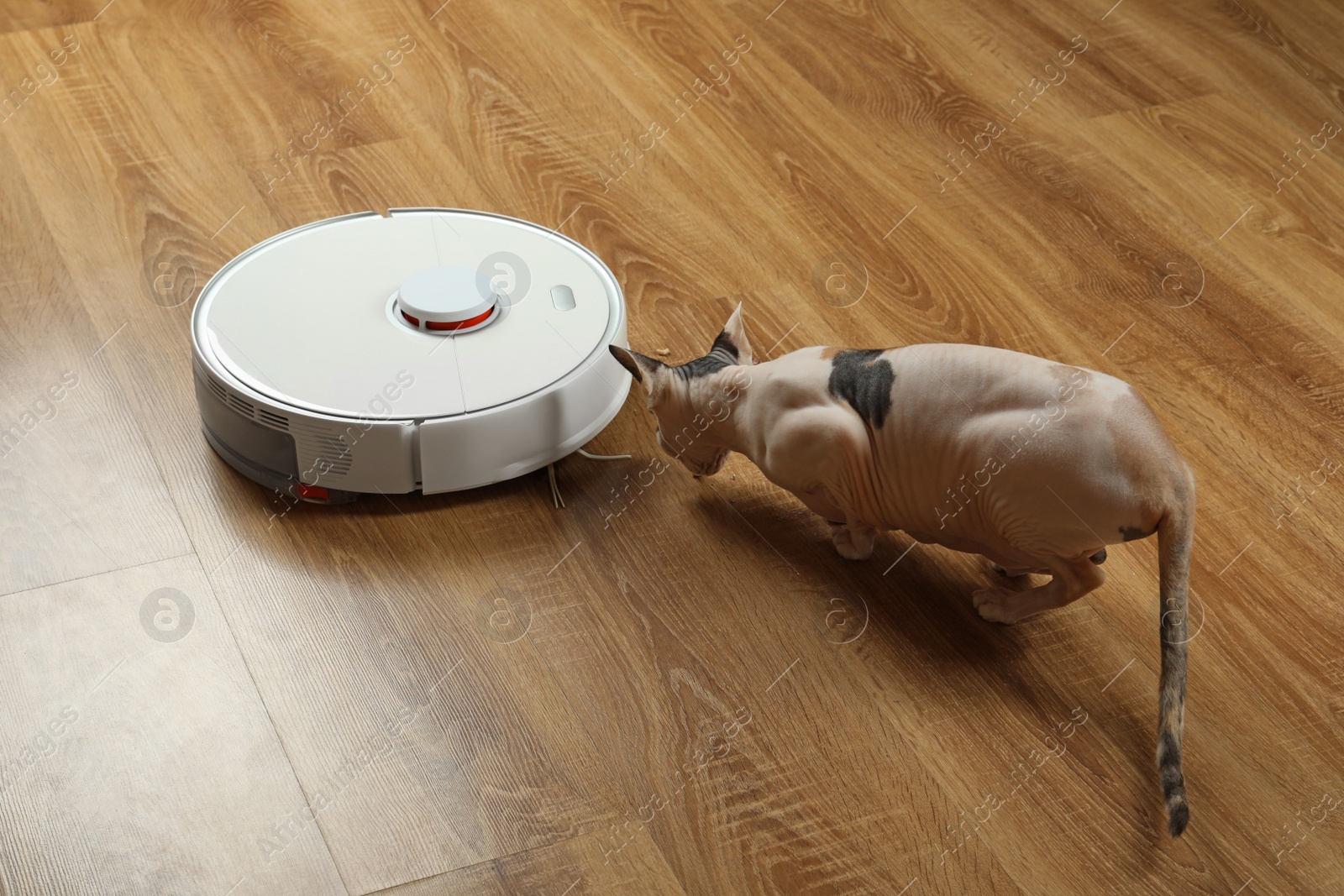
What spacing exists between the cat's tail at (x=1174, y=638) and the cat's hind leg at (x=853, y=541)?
0.30 m

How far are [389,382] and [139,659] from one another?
358 mm

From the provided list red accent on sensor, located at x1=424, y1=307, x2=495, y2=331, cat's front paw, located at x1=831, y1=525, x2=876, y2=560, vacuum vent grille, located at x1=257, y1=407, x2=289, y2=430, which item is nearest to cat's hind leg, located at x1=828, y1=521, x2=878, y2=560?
cat's front paw, located at x1=831, y1=525, x2=876, y2=560

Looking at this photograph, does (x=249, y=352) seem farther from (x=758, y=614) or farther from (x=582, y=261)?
(x=758, y=614)

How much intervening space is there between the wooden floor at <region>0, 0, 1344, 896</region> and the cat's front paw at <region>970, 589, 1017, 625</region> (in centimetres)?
2

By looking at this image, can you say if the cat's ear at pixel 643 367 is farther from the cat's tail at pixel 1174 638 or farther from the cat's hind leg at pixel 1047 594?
the cat's tail at pixel 1174 638

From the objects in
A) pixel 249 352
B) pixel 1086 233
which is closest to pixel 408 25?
pixel 249 352

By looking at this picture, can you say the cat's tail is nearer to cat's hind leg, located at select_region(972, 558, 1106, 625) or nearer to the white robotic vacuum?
cat's hind leg, located at select_region(972, 558, 1106, 625)

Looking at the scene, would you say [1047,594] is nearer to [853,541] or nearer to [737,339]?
[853,541]

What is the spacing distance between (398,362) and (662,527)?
0.33 m

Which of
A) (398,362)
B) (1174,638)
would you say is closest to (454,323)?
(398,362)

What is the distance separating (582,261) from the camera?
1494mm

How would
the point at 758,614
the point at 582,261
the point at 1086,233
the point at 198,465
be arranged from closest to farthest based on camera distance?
the point at 758,614
the point at 198,465
the point at 582,261
the point at 1086,233

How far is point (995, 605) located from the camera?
4.00 ft

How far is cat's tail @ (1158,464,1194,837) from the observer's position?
105 centimetres
